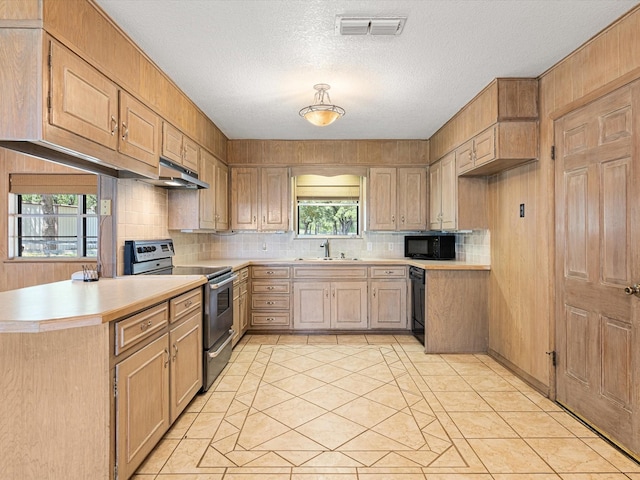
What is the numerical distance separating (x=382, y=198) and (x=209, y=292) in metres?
2.76

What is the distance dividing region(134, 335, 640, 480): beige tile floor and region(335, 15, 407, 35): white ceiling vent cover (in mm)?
2487

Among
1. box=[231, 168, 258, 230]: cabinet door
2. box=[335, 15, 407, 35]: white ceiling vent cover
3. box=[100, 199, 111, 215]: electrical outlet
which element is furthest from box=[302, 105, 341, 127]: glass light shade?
box=[231, 168, 258, 230]: cabinet door

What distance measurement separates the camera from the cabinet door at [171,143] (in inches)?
112

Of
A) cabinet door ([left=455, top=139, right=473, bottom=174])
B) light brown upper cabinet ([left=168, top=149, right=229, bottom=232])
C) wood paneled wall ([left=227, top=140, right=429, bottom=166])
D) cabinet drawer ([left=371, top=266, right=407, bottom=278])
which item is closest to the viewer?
cabinet door ([left=455, top=139, right=473, bottom=174])

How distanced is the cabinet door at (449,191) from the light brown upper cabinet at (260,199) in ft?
6.44

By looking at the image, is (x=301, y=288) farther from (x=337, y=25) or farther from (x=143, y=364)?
(x=337, y=25)

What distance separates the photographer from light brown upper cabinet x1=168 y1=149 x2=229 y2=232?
374cm

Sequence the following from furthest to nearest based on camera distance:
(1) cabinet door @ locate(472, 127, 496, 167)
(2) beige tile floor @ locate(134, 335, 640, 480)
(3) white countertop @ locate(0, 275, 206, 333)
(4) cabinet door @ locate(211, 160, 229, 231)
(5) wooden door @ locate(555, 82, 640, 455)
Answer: (4) cabinet door @ locate(211, 160, 229, 231) → (1) cabinet door @ locate(472, 127, 496, 167) → (5) wooden door @ locate(555, 82, 640, 455) → (2) beige tile floor @ locate(134, 335, 640, 480) → (3) white countertop @ locate(0, 275, 206, 333)

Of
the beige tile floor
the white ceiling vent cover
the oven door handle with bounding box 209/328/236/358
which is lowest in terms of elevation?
the beige tile floor

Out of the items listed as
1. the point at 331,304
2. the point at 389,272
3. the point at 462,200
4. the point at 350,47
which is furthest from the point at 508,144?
the point at 331,304

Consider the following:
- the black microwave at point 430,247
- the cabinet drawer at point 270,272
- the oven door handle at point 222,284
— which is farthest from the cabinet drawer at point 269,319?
the black microwave at point 430,247

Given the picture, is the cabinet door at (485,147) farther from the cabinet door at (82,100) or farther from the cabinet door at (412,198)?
the cabinet door at (82,100)

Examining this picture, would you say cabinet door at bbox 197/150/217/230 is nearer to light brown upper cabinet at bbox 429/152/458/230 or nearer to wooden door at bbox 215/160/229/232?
wooden door at bbox 215/160/229/232

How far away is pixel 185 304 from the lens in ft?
8.04
